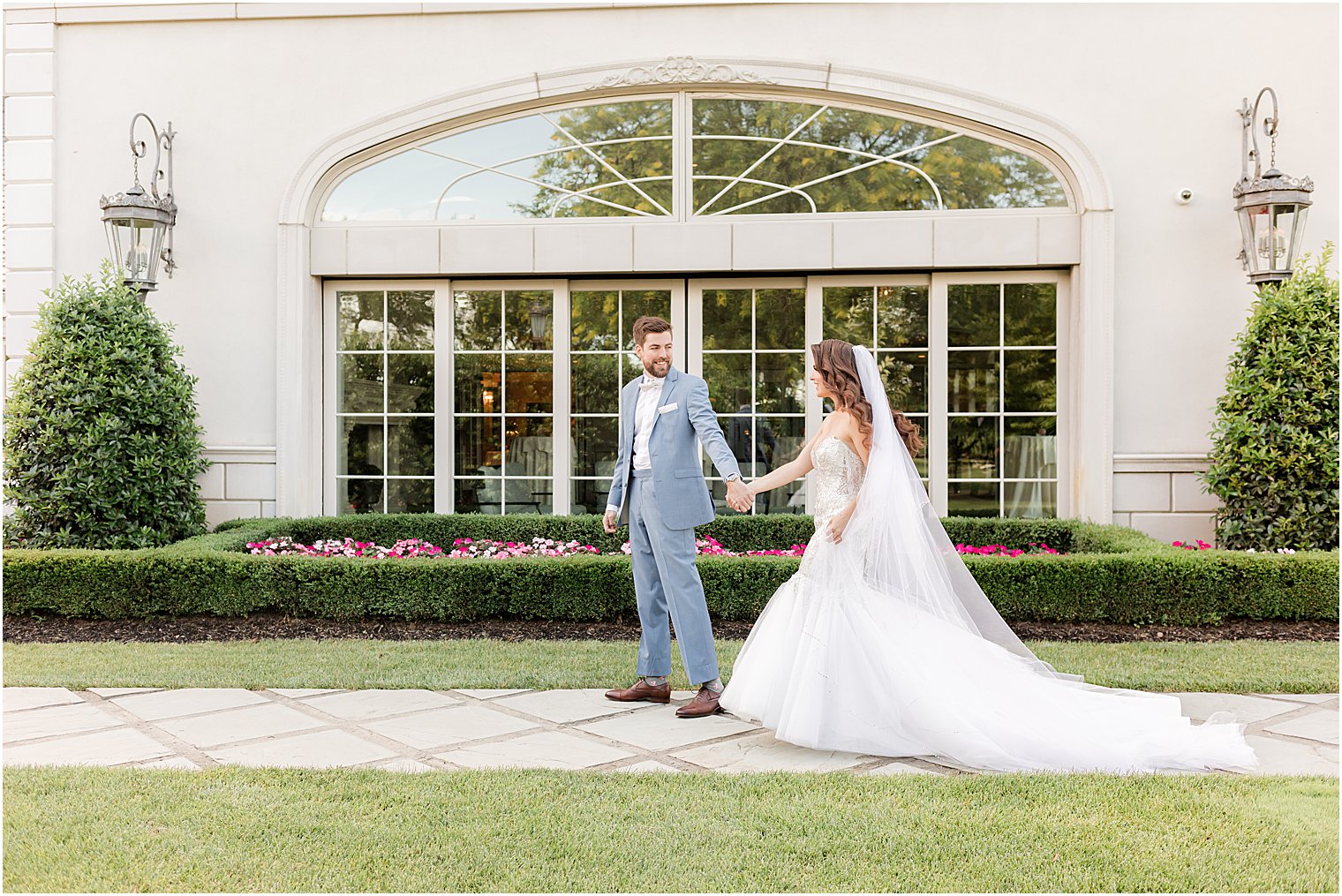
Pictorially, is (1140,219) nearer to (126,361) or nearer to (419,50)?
(419,50)

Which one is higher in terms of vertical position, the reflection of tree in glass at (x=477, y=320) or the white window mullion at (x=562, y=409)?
the reflection of tree in glass at (x=477, y=320)

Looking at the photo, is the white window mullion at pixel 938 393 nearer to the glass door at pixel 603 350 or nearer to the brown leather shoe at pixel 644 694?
the glass door at pixel 603 350

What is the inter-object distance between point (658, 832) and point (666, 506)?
75.0 inches

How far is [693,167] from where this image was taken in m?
8.86

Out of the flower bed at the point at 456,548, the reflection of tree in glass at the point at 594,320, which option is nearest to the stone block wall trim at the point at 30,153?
the flower bed at the point at 456,548

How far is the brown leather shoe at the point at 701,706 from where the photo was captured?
4555mm

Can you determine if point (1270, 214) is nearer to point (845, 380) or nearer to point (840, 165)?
point (840, 165)

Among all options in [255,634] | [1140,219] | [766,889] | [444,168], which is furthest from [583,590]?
[1140,219]

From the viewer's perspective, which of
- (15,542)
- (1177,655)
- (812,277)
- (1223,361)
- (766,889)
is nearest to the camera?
(766,889)

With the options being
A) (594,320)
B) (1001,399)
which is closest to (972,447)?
(1001,399)

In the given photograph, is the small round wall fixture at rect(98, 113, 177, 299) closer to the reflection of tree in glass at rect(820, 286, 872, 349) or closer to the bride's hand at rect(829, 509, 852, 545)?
the reflection of tree in glass at rect(820, 286, 872, 349)

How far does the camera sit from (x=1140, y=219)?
331 inches

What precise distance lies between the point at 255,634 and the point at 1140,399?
7.40 meters

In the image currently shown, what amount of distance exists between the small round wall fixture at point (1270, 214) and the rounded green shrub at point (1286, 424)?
29 centimetres
